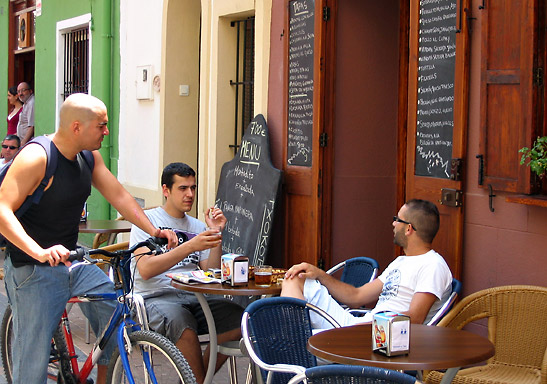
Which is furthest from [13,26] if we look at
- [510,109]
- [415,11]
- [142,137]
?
[510,109]

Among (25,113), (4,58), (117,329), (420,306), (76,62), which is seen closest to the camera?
(117,329)

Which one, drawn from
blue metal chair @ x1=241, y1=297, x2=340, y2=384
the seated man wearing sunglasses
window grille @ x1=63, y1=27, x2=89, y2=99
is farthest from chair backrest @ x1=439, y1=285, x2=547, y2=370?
window grille @ x1=63, y1=27, x2=89, y2=99

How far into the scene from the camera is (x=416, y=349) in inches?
147

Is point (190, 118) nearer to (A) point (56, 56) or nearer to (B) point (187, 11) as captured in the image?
(B) point (187, 11)

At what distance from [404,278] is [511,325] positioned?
2.01 ft

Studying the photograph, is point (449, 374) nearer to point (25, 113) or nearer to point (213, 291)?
point (213, 291)

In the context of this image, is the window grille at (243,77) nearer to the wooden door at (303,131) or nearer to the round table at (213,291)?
the wooden door at (303,131)

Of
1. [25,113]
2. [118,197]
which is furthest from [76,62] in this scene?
[118,197]

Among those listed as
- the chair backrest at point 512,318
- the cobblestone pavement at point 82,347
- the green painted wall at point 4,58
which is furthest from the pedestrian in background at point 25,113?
the chair backrest at point 512,318

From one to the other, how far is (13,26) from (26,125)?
3.23m

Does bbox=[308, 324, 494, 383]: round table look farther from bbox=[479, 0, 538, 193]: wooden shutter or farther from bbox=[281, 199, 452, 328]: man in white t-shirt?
bbox=[479, 0, 538, 193]: wooden shutter

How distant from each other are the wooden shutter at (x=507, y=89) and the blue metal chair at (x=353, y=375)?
2.32m

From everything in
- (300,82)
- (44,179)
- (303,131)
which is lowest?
(44,179)

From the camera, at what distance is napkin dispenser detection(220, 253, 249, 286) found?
5027 mm
